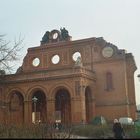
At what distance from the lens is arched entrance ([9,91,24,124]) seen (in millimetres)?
56175

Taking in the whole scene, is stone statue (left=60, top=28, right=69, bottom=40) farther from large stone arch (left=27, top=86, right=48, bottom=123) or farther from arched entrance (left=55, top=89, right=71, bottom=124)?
large stone arch (left=27, top=86, right=48, bottom=123)

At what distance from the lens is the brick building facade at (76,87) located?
166 ft

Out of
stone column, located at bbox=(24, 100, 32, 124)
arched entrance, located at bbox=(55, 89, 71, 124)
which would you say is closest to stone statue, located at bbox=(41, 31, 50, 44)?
arched entrance, located at bbox=(55, 89, 71, 124)

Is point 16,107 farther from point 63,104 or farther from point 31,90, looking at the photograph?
point 63,104

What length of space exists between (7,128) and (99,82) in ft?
96.3

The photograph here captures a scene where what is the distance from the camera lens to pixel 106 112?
54.1 m

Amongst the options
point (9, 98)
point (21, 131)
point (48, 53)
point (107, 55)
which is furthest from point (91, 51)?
point (21, 131)

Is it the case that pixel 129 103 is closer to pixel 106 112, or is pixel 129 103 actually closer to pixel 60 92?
pixel 106 112

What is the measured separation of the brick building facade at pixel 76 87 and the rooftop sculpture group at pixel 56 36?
1346 millimetres

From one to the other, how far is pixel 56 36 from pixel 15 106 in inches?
469

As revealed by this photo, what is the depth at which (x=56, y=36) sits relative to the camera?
2394 inches

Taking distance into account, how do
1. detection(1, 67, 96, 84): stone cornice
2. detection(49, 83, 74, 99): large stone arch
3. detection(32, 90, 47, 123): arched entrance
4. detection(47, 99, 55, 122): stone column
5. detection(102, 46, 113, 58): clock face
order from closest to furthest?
detection(49, 83, 74, 99): large stone arch
detection(1, 67, 96, 84): stone cornice
detection(47, 99, 55, 122): stone column
detection(32, 90, 47, 123): arched entrance
detection(102, 46, 113, 58): clock face

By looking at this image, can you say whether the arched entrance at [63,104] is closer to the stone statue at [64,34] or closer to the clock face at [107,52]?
the clock face at [107,52]

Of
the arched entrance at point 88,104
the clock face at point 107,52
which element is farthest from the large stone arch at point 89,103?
the clock face at point 107,52
